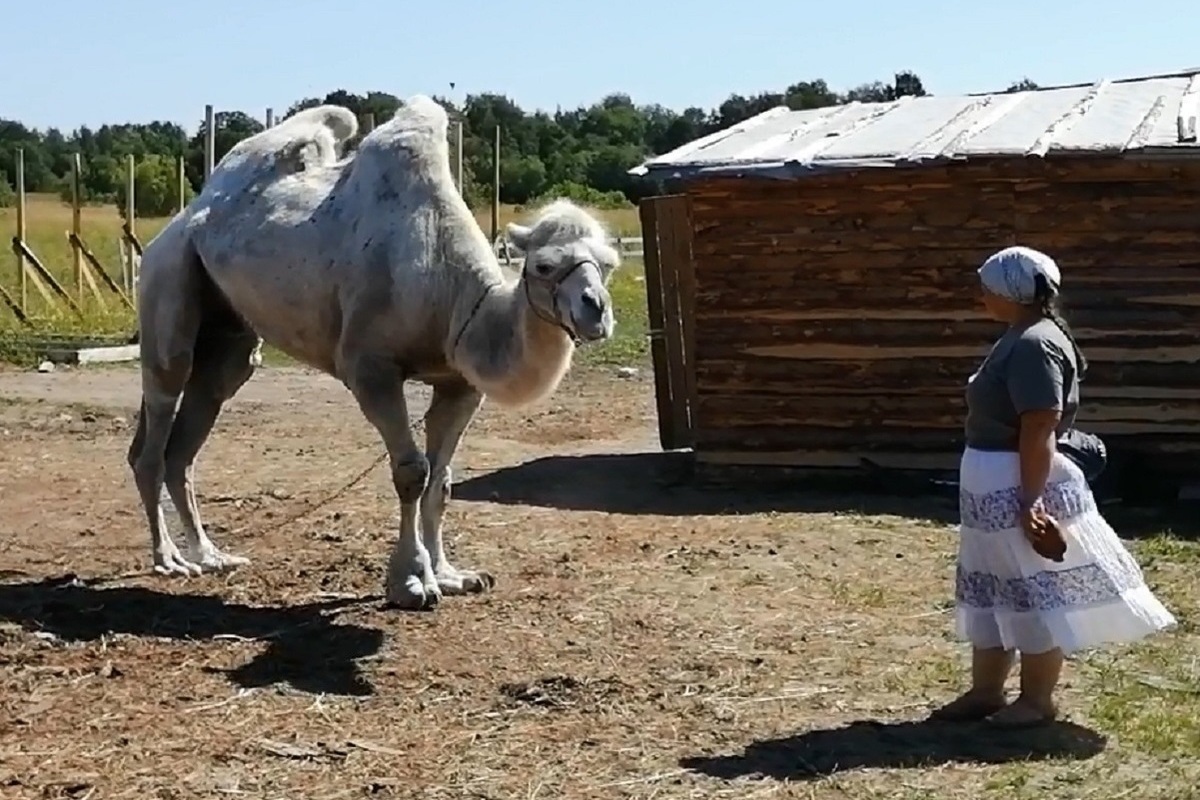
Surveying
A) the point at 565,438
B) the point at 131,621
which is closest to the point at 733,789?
the point at 131,621

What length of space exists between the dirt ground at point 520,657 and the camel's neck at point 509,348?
3.44 feet

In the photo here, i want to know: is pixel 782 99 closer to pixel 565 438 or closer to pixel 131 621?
pixel 565 438

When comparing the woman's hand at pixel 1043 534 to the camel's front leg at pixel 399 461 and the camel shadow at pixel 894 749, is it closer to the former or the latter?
the camel shadow at pixel 894 749

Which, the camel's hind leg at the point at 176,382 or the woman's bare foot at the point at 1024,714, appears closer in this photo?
the woman's bare foot at the point at 1024,714

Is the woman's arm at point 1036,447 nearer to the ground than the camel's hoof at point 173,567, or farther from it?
farther from it

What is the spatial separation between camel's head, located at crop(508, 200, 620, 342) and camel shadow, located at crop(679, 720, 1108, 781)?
6.28 ft

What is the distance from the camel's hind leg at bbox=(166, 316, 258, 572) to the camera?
360 inches

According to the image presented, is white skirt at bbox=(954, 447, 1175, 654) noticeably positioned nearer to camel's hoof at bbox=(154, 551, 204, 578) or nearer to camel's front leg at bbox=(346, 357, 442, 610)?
camel's front leg at bbox=(346, 357, 442, 610)

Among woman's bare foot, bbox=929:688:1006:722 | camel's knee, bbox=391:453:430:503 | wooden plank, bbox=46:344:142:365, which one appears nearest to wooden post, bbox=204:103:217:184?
wooden plank, bbox=46:344:142:365

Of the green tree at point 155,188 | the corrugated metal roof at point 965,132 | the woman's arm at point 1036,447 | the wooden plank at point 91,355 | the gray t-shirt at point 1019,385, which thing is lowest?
the wooden plank at point 91,355

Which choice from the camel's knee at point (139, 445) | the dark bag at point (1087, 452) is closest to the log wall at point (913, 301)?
the dark bag at point (1087, 452)

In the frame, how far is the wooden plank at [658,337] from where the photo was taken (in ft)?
44.3

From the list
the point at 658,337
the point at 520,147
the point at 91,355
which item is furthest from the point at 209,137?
the point at 520,147

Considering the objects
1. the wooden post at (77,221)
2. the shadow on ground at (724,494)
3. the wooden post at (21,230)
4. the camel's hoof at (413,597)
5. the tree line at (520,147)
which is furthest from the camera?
the tree line at (520,147)
